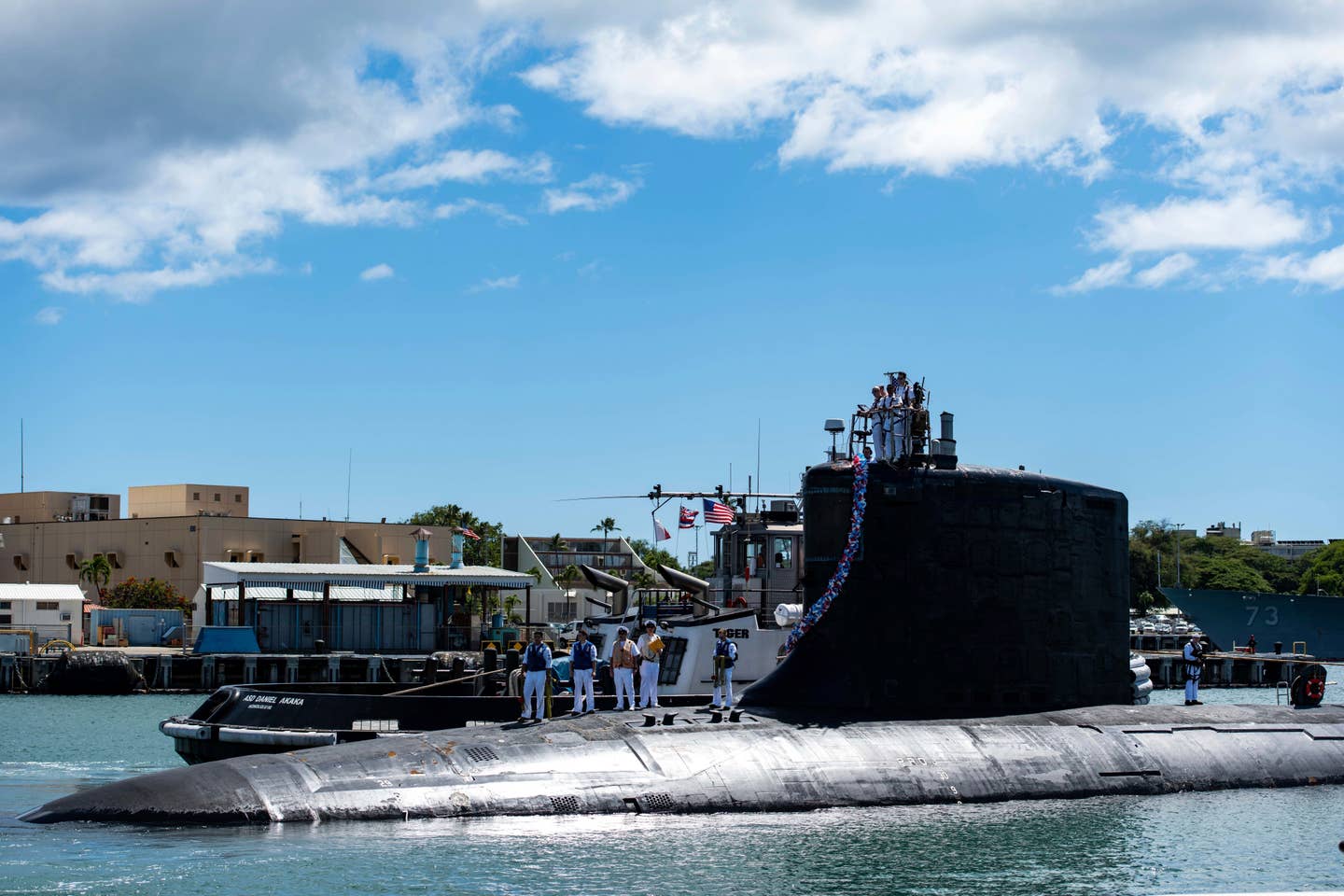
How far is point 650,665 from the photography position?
66.7ft

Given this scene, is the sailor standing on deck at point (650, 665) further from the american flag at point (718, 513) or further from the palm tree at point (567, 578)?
the palm tree at point (567, 578)

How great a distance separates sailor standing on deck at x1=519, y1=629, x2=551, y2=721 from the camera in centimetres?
1928

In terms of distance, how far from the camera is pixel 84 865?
13.8 metres

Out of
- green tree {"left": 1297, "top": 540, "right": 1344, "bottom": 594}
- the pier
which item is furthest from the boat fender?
green tree {"left": 1297, "top": 540, "right": 1344, "bottom": 594}

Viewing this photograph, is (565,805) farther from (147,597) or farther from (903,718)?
(147,597)

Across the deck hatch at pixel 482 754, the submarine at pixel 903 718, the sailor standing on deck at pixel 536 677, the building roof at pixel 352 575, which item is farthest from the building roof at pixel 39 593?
the deck hatch at pixel 482 754

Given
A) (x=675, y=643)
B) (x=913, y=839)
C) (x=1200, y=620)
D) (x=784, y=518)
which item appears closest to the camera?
(x=913, y=839)

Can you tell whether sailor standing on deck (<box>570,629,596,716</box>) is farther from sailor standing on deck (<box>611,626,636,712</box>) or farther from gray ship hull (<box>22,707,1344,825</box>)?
gray ship hull (<box>22,707,1344,825</box>)

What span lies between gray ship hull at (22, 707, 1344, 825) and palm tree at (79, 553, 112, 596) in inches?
2094

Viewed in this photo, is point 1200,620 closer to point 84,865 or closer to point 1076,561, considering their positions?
point 1076,561

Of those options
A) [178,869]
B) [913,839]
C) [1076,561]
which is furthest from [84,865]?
[1076,561]

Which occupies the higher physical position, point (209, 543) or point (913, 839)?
point (209, 543)

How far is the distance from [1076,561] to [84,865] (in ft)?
41.7

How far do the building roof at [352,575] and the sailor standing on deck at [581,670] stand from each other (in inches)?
1251
